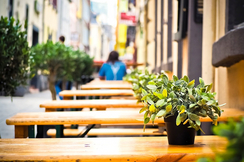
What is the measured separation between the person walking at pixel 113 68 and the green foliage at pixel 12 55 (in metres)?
3.52

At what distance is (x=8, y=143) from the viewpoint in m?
1.48

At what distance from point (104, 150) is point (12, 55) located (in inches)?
83.3

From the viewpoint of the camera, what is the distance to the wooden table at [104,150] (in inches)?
48.5

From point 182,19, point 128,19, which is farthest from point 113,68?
point 128,19

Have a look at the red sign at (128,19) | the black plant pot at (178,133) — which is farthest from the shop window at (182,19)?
the red sign at (128,19)

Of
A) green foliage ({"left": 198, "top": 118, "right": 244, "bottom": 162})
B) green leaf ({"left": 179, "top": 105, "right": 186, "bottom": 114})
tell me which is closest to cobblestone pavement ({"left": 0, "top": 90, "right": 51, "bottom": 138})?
green leaf ({"left": 179, "top": 105, "right": 186, "bottom": 114})

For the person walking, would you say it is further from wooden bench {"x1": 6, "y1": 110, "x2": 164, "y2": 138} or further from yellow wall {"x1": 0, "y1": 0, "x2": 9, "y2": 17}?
wooden bench {"x1": 6, "y1": 110, "x2": 164, "y2": 138}

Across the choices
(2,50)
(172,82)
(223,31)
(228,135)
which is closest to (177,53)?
(223,31)

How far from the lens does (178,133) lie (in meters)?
1.42

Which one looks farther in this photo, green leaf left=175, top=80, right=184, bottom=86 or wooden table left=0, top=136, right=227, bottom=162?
green leaf left=175, top=80, right=184, bottom=86

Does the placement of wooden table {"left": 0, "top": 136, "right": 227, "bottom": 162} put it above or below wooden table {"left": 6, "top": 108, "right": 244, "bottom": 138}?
below

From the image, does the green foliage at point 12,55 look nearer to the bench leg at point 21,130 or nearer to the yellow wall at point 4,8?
the bench leg at point 21,130

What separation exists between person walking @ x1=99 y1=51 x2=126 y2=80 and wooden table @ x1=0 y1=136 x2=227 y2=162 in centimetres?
525

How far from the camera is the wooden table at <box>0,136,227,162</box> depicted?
123cm
